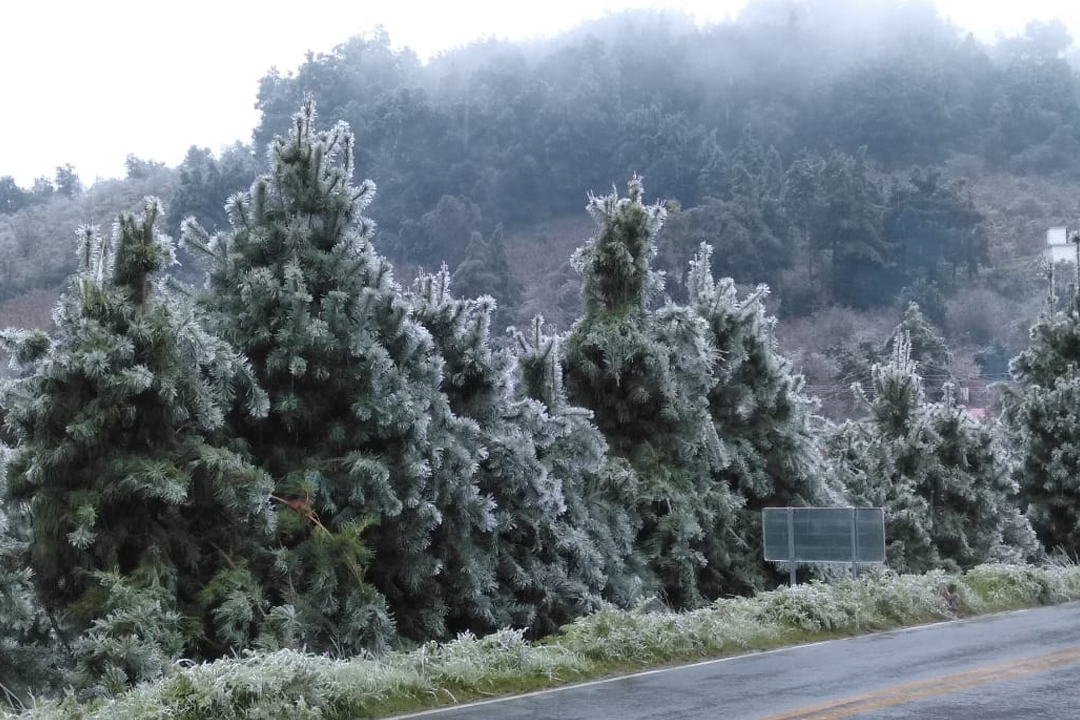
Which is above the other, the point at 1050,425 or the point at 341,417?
the point at 341,417

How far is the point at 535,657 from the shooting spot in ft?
39.6

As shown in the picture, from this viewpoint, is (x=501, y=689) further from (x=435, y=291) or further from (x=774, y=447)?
(x=774, y=447)

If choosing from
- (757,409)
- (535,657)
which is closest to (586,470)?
(757,409)

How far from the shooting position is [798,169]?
98438mm

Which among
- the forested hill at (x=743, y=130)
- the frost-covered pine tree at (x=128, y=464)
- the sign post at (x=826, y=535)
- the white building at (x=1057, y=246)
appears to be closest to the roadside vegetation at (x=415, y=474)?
the frost-covered pine tree at (x=128, y=464)

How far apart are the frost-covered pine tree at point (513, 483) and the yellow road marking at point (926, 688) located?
5.94 m

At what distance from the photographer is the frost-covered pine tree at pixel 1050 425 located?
3059 cm

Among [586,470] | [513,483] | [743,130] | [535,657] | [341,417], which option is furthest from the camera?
[743,130]

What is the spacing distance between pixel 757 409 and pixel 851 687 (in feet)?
39.5

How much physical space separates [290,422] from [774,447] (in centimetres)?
1026

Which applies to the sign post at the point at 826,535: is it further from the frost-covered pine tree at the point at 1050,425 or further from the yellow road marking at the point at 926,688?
the frost-covered pine tree at the point at 1050,425

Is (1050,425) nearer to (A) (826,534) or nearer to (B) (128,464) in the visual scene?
(A) (826,534)

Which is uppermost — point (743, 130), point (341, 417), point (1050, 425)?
point (743, 130)

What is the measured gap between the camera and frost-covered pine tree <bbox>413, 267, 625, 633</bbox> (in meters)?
16.6
